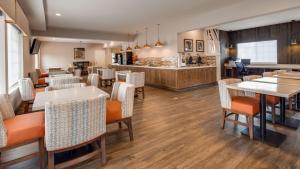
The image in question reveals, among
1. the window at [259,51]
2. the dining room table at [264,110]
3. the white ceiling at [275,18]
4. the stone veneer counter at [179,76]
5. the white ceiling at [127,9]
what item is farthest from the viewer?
the window at [259,51]

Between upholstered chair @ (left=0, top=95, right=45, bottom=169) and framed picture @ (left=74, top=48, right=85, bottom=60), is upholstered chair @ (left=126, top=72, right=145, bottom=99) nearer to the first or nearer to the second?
upholstered chair @ (left=0, top=95, right=45, bottom=169)

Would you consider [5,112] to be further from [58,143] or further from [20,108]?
[20,108]

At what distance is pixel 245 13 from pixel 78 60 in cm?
1177

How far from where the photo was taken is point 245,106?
2686mm

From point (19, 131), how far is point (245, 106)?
9.53ft

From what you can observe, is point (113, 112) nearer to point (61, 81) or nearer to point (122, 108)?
point (122, 108)

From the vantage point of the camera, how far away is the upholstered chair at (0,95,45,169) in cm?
171

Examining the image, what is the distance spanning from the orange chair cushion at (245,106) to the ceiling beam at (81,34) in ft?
25.8

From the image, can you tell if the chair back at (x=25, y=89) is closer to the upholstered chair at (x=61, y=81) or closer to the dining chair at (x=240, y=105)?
the upholstered chair at (x=61, y=81)

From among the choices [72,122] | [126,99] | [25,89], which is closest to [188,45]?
[126,99]

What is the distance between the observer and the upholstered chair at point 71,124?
1636mm

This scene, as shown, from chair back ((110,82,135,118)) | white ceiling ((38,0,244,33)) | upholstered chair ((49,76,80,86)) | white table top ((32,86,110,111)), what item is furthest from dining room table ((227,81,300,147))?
upholstered chair ((49,76,80,86))

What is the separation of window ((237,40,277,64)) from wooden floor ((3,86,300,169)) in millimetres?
7277

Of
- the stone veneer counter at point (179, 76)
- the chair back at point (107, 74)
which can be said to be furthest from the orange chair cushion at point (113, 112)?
the chair back at point (107, 74)
